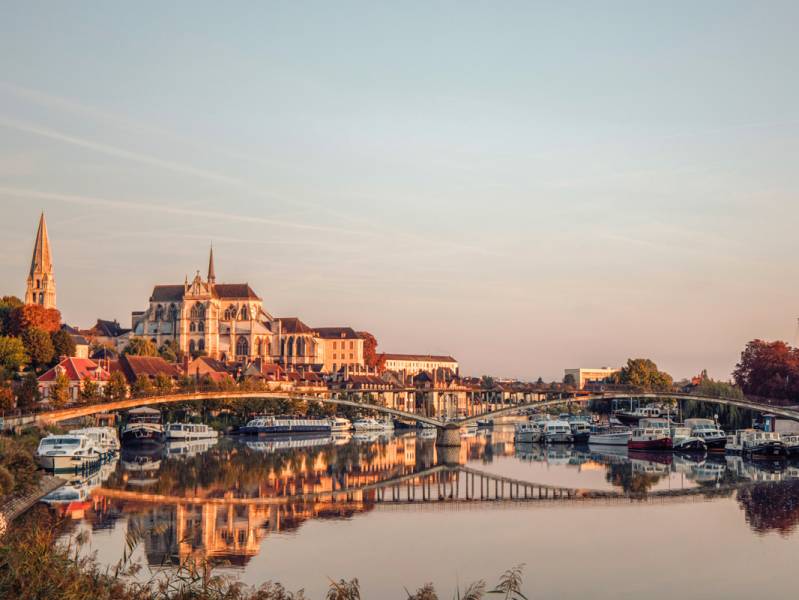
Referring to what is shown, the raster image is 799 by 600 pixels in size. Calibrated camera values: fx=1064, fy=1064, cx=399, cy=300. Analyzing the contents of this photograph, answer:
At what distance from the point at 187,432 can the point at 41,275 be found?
105717mm

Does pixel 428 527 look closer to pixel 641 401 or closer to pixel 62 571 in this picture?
pixel 62 571

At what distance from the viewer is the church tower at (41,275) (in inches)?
7357

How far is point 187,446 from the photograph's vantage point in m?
88.1

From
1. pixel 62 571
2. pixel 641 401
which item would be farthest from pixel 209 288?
pixel 62 571

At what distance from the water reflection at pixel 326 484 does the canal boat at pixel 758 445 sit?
1.87 m

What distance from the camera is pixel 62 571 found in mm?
20531

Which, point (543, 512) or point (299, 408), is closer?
point (543, 512)

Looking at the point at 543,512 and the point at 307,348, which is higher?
the point at 307,348

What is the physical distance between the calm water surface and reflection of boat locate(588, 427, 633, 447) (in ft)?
76.8

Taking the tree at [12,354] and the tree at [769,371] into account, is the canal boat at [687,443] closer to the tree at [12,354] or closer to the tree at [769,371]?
the tree at [769,371]

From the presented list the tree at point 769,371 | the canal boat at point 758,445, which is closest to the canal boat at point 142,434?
the canal boat at point 758,445

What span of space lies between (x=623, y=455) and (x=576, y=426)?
790 inches

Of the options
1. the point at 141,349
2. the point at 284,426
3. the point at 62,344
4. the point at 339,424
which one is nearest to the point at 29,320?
the point at 62,344

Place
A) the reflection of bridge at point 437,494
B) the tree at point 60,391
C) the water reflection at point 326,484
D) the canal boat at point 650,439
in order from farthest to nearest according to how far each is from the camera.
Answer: the canal boat at point 650,439 → the tree at point 60,391 → the reflection of bridge at point 437,494 → the water reflection at point 326,484
